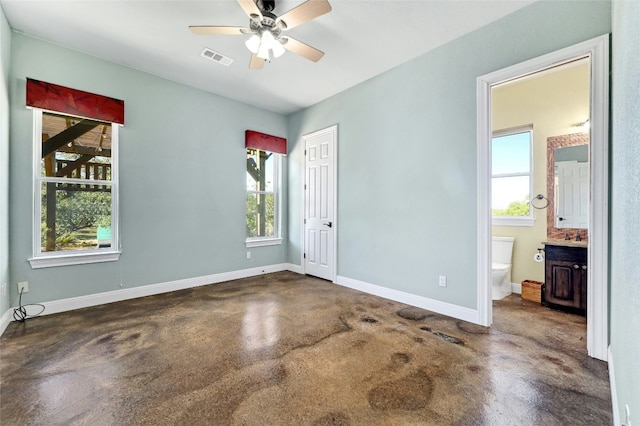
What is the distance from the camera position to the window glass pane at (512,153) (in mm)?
3822

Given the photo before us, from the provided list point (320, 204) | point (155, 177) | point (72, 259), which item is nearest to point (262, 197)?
point (320, 204)

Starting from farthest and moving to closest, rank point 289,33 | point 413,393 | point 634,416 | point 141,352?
point 289,33 → point 141,352 → point 413,393 → point 634,416

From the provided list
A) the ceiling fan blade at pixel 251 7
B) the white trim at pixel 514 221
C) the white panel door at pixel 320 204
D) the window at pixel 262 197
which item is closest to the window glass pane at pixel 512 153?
the white trim at pixel 514 221

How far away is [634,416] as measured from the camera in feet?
3.10

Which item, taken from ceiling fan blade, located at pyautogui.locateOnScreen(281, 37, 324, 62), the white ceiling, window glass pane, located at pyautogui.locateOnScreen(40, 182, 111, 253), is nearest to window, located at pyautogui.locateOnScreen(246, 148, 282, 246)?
the white ceiling

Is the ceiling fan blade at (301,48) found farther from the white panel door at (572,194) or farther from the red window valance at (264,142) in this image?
the white panel door at (572,194)

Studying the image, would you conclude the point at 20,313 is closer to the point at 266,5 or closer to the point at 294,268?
the point at 294,268

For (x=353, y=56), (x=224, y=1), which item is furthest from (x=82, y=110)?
(x=353, y=56)

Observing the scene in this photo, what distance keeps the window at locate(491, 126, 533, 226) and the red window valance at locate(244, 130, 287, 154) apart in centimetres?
337

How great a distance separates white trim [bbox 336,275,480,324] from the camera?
281 centimetres

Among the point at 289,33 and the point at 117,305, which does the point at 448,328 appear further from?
the point at 117,305

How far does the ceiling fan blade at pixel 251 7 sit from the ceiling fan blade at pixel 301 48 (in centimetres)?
31

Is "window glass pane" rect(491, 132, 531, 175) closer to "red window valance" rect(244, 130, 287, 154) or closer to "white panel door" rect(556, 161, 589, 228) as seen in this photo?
"white panel door" rect(556, 161, 589, 228)

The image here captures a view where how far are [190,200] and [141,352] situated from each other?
2.28m
